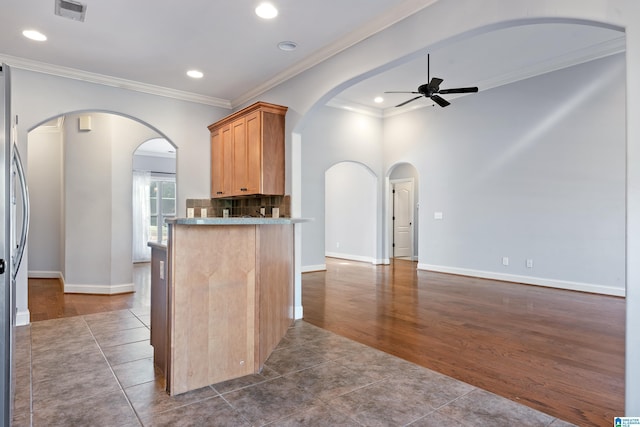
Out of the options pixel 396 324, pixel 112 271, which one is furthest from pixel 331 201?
pixel 396 324

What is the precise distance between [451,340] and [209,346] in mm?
2169

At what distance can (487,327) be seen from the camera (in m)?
3.84

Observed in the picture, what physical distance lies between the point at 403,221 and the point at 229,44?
7.25 meters

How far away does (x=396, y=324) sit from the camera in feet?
12.9

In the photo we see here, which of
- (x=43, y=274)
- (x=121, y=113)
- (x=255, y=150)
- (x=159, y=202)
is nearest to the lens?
(x=255, y=150)

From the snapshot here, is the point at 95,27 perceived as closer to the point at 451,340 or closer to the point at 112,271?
the point at 112,271

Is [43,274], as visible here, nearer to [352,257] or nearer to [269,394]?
[352,257]

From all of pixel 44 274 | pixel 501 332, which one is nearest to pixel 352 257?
pixel 501 332

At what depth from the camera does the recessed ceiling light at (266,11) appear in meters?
3.23

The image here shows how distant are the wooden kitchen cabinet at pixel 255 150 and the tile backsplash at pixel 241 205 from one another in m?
0.25

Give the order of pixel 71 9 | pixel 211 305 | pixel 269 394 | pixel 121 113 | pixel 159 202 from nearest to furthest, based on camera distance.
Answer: pixel 269 394
pixel 211 305
pixel 71 9
pixel 121 113
pixel 159 202

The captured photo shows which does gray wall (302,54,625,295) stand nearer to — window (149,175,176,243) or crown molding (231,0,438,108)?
crown molding (231,0,438,108)

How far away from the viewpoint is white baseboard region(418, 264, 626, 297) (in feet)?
17.3

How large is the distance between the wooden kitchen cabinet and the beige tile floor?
2063 mm
